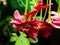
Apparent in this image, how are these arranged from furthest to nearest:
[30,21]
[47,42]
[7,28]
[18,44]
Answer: [47,42]
[7,28]
[18,44]
[30,21]

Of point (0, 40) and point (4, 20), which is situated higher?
point (4, 20)

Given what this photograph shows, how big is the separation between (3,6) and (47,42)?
1.22 ft

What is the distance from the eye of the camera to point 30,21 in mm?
571

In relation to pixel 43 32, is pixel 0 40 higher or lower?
lower

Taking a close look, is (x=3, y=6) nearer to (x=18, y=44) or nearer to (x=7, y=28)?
(x=7, y=28)

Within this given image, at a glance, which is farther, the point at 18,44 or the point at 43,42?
the point at 43,42

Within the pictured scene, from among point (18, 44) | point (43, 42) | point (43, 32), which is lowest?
point (43, 42)

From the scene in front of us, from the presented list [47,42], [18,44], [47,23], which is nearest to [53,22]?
[47,23]

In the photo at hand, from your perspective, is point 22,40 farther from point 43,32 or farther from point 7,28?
point 43,32

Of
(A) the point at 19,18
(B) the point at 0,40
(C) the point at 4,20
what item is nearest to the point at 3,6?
(C) the point at 4,20

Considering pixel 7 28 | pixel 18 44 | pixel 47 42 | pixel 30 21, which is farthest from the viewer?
pixel 47 42

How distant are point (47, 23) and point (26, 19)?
0.18 feet

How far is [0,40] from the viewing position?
4.05 feet

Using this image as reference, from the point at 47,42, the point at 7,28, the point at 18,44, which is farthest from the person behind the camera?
the point at 47,42
